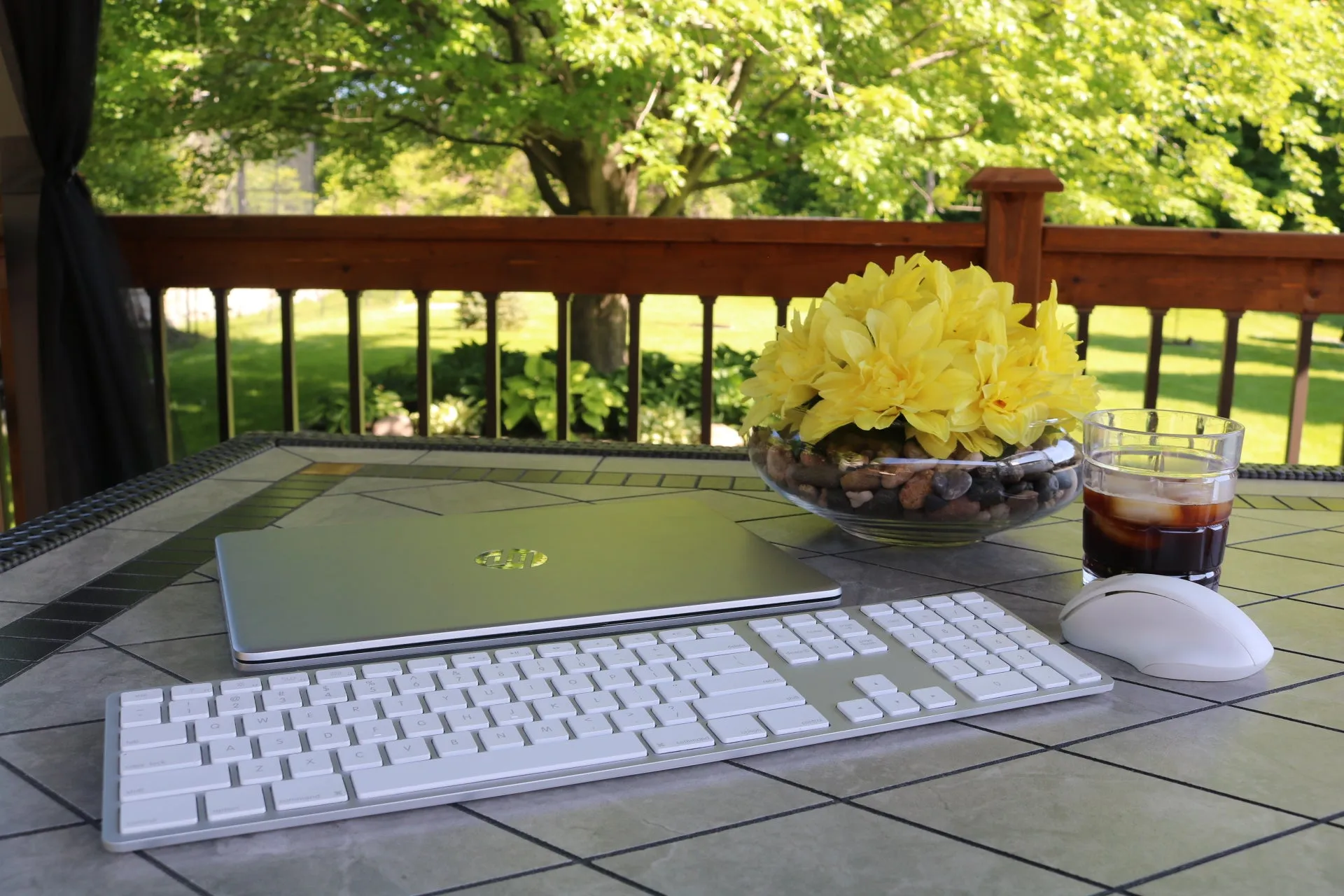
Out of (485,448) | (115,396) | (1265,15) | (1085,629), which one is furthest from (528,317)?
(1085,629)

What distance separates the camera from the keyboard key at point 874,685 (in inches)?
26.0

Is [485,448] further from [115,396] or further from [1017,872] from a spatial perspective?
[115,396]

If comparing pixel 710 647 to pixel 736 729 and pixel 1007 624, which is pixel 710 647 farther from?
pixel 1007 624

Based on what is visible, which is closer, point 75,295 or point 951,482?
point 951,482

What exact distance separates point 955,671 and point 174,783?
16.9 inches

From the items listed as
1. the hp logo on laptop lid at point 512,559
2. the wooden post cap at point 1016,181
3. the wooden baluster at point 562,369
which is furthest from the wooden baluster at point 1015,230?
the hp logo on laptop lid at point 512,559

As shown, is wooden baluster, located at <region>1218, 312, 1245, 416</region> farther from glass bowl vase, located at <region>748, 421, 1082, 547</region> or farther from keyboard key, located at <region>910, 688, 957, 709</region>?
keyboard key, located at <region>910, 688, 957, 709</region>

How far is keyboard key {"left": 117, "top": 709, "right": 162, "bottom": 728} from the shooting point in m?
0.59

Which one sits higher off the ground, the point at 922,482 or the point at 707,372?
the point at 922,482

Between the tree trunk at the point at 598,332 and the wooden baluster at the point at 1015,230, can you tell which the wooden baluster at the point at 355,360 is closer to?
the wooden baluster at the point at 1015,230

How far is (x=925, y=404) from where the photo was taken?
34.6 inches

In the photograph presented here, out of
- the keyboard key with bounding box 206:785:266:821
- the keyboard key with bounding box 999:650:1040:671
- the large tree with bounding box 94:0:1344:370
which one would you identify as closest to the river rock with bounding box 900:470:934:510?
the keyboard key with bounding box 999:650:1040:671

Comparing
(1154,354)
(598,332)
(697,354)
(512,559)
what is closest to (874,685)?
(512,559)

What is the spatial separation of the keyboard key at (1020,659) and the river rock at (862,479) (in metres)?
0.22
